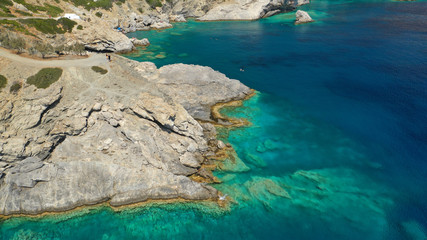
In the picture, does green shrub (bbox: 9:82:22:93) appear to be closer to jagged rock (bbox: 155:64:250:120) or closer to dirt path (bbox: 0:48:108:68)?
dirt path (bbox: 0:48:108:68)

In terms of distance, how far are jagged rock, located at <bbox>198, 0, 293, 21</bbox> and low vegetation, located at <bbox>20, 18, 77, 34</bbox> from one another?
84753 millimetres

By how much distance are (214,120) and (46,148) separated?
2681cm

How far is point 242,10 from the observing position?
463 feet

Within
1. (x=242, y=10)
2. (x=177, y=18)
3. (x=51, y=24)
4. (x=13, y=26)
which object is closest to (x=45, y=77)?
(x=13, y=26)

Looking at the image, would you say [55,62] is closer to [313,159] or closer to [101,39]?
[101,39]

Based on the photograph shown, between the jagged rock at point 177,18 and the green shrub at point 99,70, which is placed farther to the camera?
the jagged rock at point 177,18

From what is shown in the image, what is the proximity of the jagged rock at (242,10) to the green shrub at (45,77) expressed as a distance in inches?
4659

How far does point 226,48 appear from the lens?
287ft

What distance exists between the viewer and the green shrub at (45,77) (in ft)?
112

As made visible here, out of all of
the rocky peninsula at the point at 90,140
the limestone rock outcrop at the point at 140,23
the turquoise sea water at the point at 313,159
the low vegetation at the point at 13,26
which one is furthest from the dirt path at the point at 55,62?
the limestone rock outcrop at the point at 140,23

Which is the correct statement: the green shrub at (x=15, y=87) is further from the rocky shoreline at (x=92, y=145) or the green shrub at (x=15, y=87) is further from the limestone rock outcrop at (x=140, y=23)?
the limestone rock outcrop at (x=140, y=23)

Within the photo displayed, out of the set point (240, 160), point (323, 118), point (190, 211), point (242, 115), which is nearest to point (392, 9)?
point (323, 118)

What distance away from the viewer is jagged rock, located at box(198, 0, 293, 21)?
5482 inches

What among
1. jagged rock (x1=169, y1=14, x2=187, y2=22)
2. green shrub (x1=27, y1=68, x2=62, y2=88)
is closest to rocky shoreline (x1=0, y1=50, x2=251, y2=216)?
green shrub (x1=27, y1=68, x2=62, y2=88)
